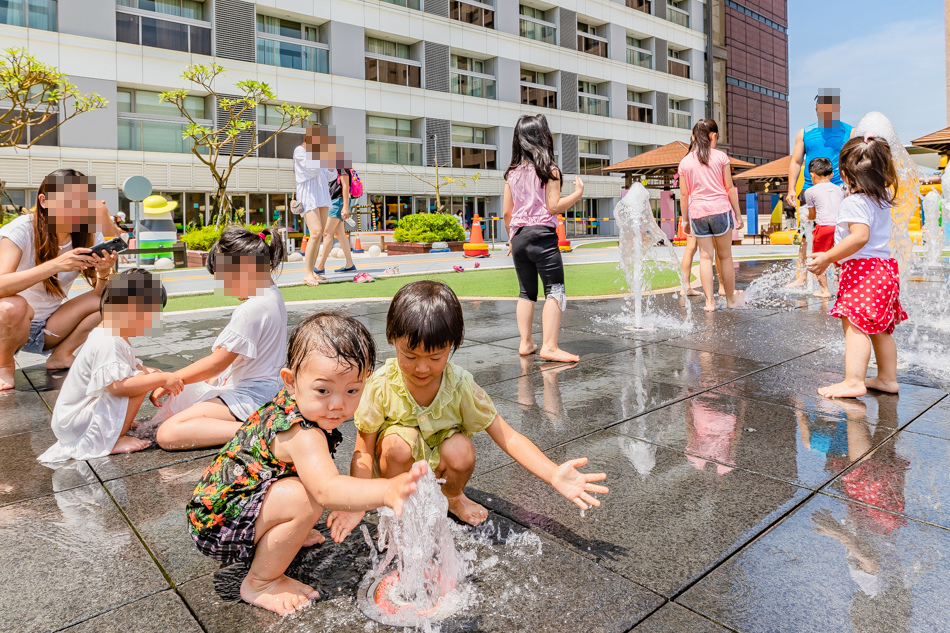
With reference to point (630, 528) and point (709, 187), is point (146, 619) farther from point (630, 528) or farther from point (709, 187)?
point (709, 187)

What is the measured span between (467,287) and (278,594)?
916 centimetres

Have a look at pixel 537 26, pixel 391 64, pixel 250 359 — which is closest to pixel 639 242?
pixel 250 359

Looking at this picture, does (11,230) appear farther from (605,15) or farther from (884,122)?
(605,15)

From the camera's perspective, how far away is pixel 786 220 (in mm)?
32625

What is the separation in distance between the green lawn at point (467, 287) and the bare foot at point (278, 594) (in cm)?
710

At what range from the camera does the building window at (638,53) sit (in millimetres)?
44534

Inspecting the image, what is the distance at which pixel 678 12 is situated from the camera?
47.6 metres

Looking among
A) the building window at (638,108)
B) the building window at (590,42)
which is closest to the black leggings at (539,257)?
the building window at (590,42)

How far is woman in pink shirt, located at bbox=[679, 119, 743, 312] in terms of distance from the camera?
24.2 feet

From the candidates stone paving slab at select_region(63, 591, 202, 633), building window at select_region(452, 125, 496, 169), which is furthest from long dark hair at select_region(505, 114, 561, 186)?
building window at select_region(452, 125, 496, 169)

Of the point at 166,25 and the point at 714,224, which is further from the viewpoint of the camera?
the point at 166,25

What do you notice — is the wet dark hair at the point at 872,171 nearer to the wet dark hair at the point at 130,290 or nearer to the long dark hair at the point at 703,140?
the long dark hair at the point at 703,140

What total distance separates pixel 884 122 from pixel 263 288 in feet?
18.3

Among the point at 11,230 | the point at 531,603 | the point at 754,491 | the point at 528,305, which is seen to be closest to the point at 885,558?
the point at 754,491
